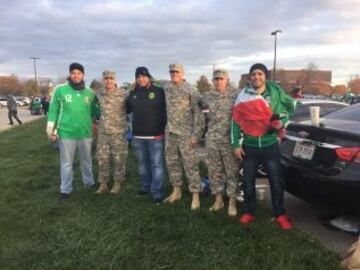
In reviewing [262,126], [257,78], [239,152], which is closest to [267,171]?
[239,152]

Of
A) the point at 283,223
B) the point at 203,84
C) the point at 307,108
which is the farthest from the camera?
the point at 203,84

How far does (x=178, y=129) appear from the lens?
5414 mm

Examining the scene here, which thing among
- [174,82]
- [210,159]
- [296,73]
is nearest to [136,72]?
[174,82]

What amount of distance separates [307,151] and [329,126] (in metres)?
0.36

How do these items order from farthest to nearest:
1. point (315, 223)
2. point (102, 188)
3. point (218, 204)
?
point (102, 188), point (218, 204), point (315, 223)

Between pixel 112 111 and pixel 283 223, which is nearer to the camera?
pixel 283 223

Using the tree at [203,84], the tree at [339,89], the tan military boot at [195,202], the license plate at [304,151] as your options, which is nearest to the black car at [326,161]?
the license plate at [304,151]

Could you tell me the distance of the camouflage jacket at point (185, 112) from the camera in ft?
17.5

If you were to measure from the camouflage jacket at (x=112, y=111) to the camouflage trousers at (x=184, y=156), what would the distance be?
2.76 ft

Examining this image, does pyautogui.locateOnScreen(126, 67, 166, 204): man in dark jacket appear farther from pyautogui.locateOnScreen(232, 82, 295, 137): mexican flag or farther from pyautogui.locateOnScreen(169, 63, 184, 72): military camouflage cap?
pyautogui.locateOnScreen(232, 82, 295, 137): mexican flag

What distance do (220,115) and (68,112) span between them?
2.23 m

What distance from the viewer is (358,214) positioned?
4.19 m

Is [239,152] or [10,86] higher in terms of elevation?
[239,152]

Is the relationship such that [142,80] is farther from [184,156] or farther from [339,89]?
[339,89]
